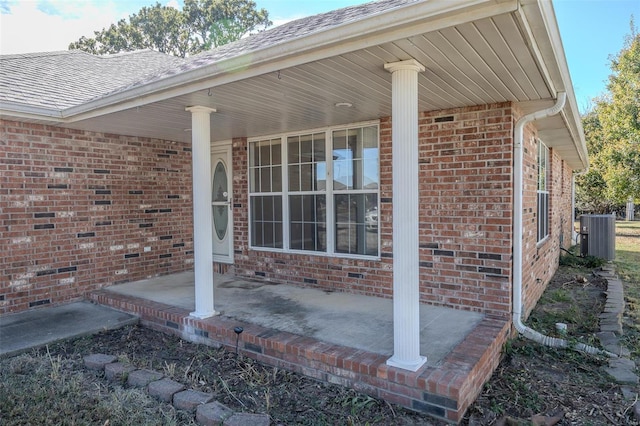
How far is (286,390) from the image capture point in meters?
3.43

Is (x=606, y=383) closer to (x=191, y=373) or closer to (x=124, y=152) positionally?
(x=191, y=373)

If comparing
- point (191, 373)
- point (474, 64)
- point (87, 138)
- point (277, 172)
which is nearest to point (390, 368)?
point (191, 373)

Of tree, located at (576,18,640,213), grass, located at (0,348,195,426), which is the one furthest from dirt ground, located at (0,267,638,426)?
tree, located at (576,18,640,213)

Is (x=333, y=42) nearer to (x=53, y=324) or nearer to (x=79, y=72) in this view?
(x=53, y=324)

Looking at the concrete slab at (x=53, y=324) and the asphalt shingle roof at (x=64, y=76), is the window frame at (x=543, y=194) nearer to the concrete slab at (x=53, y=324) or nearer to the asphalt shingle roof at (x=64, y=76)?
the asphalt shingle roof at (x=64, y=76)

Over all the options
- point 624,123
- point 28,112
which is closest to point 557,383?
point 28,112

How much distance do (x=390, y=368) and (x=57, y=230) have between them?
5.08 metres

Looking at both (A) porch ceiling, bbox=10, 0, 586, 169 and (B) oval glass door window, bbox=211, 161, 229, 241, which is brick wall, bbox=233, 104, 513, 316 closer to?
(A) porch ceiling, bbox=10, 0, 586, 169

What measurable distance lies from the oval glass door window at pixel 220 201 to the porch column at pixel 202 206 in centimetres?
264

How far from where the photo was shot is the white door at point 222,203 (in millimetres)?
7234

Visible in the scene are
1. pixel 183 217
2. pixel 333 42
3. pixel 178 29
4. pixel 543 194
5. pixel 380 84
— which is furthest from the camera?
pixel 178 29

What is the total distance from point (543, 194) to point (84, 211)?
7.55 meters

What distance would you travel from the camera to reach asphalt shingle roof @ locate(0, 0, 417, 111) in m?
4.61

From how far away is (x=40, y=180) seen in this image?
559 centimetres
